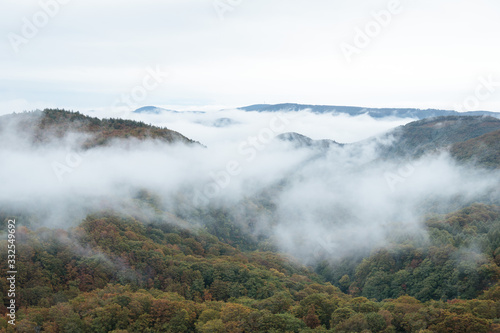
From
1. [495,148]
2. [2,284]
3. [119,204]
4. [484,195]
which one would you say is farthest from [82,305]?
[495,148]

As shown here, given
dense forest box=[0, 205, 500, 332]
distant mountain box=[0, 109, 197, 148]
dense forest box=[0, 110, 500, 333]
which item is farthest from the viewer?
distant mountain box=[0, 109, 197, 148]

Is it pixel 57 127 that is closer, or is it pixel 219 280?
pixel 219 280

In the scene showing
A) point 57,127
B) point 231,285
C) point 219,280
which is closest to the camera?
point 231,285

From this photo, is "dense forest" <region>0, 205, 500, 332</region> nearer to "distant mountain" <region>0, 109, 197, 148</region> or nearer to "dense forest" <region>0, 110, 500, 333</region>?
"dense forest" <region>0, 110, 500, 333</region>

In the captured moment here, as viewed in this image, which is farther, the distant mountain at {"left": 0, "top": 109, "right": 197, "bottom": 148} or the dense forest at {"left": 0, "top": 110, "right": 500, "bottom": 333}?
the distant mountain at {"left": 0, "top": 109, "right": 197, "bottom": 148}

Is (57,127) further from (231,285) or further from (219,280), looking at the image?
(231,285)

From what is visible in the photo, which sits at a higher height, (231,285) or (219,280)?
(219,280)

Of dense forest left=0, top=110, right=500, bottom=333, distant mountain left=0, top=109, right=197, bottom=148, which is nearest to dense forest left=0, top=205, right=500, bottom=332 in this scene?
dense forest left=0, top=110, right=500, bottom=333

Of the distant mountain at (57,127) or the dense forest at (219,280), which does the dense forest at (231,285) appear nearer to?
the dense forest at (219,280)

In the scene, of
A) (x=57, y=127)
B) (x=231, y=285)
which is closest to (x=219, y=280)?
(x=231, y=285)

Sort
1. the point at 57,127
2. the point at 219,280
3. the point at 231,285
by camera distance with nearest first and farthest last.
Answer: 1. the point at 231,285
2. the point at 219,280
3. the point at 57,127

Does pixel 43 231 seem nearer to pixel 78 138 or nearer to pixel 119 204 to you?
pixel 119 204
